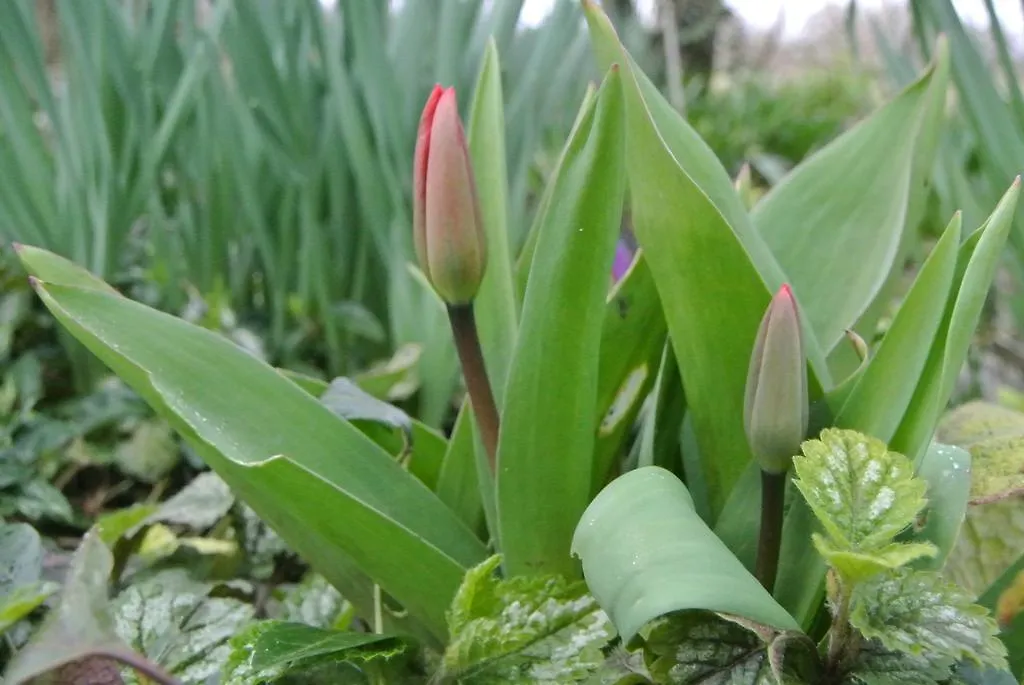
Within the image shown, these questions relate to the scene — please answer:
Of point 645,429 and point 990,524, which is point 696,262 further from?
point 990,524

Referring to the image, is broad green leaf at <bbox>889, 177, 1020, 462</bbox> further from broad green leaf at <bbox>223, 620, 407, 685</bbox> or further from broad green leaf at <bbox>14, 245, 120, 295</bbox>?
broad green leaf at <bbox>14, 245, 120, 295</bbox>

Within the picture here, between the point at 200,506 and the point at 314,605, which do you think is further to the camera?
the point at 200,506

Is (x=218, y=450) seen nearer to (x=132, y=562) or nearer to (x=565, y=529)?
(x=565, y=529)

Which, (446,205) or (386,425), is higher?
(446,205)

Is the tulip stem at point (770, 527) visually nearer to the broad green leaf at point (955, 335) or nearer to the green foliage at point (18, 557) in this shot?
the broad green leaf at point (955, 335)

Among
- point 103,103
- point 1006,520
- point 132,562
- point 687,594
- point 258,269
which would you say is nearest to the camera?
point 687,594

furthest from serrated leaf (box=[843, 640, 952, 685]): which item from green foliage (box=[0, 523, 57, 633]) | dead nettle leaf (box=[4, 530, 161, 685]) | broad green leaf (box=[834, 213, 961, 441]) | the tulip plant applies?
green foliage (box=[0, 523, 57, 633])

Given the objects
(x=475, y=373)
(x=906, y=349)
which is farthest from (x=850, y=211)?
(x=475, y=373)

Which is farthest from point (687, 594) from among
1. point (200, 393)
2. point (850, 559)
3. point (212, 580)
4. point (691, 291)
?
A: point (212, 580)
